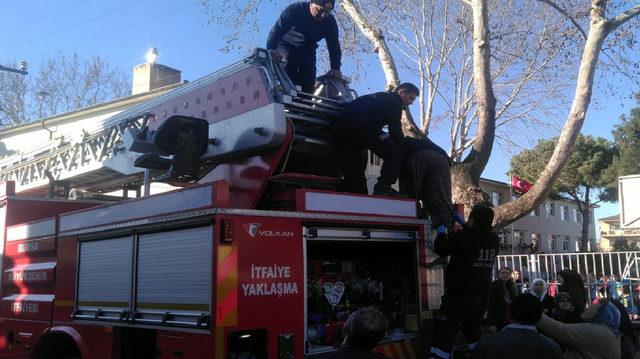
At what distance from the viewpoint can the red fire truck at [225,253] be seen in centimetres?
371

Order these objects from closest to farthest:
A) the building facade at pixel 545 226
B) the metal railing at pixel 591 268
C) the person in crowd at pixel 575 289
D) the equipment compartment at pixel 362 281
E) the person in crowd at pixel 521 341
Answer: the person in crowd at pixel 521 341, the equipment compartment at pixel 362 281, the person in crowd at pixel 575 289, the metal railing at pixel 591 268, the building facade at pixel 545 226

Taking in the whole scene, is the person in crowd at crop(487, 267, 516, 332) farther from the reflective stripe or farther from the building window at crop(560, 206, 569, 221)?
the building window at crop(560, 206, 569, 221)

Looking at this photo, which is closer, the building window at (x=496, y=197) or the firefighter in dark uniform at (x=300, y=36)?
the firefighter in dark uniform at (x=300, y=36)

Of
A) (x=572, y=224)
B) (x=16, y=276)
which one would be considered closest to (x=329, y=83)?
(x=16, y=276)

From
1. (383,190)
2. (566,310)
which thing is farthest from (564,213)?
(383,190)

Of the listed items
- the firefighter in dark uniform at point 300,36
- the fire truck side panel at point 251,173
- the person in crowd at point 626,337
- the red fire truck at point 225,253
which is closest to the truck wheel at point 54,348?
the red fire truck at point 225,253

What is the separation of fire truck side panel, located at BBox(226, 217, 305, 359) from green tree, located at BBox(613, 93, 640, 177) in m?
35.5

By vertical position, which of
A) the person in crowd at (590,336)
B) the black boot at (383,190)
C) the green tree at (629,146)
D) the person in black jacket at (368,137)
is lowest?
the person in crowd at (590,336)

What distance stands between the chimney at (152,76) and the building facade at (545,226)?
2298 cm

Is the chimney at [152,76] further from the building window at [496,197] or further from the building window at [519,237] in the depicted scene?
the building window at [519,237]

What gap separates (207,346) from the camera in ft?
11.7

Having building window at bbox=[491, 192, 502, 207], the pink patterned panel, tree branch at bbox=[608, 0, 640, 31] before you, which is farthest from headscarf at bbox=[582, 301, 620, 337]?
building window at bbox=[491, 192, 502, 207]

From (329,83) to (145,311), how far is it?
124 inches

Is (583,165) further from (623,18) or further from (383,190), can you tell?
(383,190)
